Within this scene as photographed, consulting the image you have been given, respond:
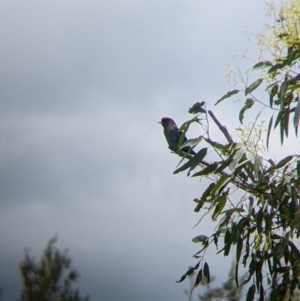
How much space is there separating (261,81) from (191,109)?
343 millimetres

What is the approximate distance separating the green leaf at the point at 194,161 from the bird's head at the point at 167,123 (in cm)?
306

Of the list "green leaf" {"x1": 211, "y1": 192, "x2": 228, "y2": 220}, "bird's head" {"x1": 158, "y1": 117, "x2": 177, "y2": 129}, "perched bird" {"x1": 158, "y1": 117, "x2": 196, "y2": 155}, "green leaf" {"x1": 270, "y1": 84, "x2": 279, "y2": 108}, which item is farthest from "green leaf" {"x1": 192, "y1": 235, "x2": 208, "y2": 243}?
"bird's head" {"x1": 158, "y1": 117, "x2": 177, "y2": 129}

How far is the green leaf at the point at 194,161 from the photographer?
418 cm

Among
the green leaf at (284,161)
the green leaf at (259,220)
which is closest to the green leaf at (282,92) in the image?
the green leaf at (284,161)

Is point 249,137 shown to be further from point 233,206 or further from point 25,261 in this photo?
point 25,261

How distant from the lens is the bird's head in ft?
24.0

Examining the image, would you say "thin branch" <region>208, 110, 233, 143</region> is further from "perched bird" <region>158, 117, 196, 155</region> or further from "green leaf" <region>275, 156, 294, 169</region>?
"perched bird" <region>158, 117, 196, 155</region>

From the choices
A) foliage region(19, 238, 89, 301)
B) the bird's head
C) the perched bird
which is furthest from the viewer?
the bird's head

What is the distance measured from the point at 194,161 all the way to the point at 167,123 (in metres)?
3.23

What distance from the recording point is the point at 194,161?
13.7 feet

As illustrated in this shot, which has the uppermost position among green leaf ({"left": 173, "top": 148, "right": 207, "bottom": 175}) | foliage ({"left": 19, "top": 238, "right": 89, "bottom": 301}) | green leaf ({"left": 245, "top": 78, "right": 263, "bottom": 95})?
green leaf ({"left": 245, "top": 78, "right": 263, "bottom": 95})

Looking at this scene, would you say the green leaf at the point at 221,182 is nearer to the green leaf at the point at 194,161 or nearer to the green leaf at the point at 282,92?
the green leaf at the point at 194,161

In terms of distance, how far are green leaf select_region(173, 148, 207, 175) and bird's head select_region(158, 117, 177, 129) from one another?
3.06 m

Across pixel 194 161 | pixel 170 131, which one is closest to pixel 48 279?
pixel 194 161
